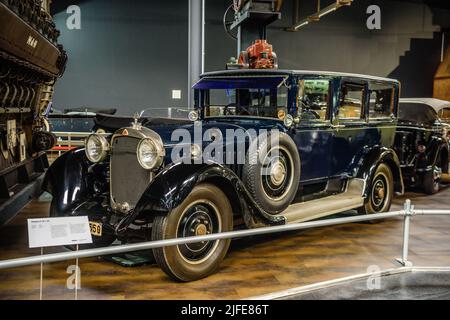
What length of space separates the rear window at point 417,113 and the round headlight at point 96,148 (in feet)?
17.7

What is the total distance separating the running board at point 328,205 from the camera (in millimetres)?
3949

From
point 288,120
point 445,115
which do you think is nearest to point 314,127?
point 288,120

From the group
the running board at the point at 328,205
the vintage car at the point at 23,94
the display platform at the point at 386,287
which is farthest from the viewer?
the vintage car at the point at 23,94

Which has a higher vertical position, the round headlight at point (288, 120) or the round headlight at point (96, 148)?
the round headlight at point (288, 120)

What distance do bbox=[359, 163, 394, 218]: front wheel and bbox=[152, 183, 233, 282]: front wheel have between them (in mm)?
2132

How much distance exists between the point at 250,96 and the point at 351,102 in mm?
1151

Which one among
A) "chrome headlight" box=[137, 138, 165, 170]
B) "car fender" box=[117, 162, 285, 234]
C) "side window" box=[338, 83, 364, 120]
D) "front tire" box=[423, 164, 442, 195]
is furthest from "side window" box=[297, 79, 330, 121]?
"front tire" box=[423, 164, 442, 195]

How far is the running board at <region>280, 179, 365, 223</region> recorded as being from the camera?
3.95 m

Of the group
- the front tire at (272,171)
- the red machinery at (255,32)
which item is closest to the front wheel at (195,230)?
the front tire at (272,171)

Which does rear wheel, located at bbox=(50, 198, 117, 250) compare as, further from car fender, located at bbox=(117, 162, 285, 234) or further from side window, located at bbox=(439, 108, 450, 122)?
side window, located at bbox=(439, 108, 450, 122)

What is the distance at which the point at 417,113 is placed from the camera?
7484 mm

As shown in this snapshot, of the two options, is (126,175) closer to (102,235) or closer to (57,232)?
(102,235)

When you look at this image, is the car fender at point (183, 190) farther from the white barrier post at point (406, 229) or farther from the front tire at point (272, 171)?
the white barrier post at point (406, 229)

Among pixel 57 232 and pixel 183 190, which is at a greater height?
pixel 183 190
